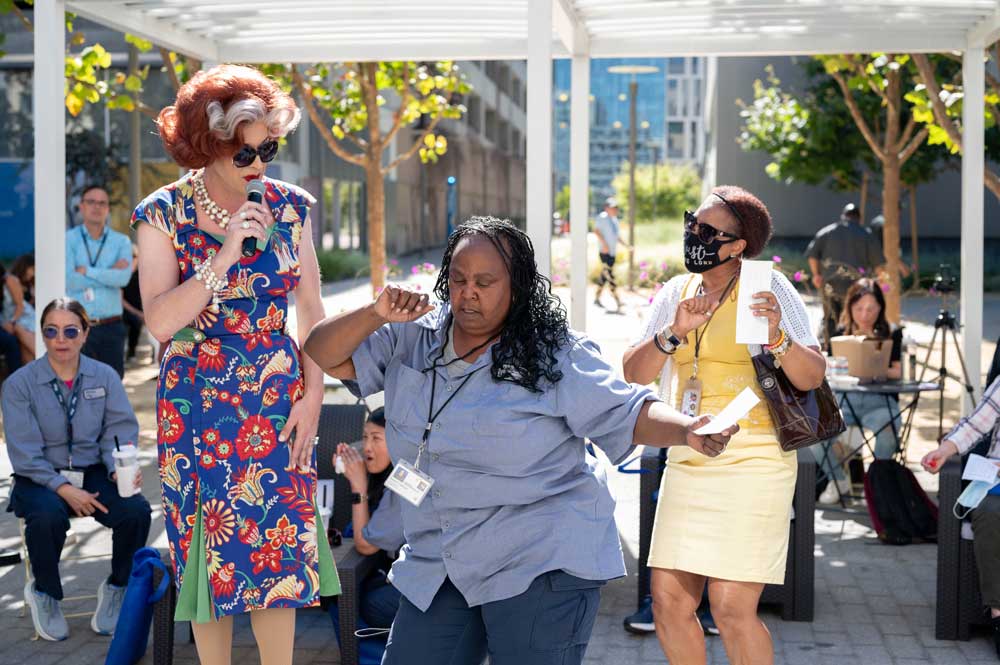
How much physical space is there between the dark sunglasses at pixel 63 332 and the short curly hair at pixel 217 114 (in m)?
2.29

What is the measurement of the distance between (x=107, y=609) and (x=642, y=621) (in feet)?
7.72

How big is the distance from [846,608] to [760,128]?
69.5 feet

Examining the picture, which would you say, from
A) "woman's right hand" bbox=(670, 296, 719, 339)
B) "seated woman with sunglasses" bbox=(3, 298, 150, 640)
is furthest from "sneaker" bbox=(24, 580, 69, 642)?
"woman's right hand" bbox=(670, 296, 719, 339)

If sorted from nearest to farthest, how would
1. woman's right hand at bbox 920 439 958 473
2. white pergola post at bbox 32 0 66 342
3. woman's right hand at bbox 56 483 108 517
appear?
woman's right hand at bbox 920 439 958 473, woman's right hand at bbox 56 483 108 517, white pergola post at bbox 32 0 66 342

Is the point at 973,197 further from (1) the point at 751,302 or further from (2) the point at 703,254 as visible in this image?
(1) the point at 751,302

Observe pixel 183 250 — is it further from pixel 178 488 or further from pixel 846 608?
pixel 846 608

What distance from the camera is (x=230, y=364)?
370 centimetres

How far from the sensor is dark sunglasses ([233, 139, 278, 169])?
3.65 m

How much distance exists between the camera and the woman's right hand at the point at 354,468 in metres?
5.27

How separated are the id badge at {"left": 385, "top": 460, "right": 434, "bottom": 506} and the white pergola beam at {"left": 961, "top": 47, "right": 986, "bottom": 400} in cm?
592

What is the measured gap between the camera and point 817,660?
532 centimetres

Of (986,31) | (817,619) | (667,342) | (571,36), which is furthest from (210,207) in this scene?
(986,31)

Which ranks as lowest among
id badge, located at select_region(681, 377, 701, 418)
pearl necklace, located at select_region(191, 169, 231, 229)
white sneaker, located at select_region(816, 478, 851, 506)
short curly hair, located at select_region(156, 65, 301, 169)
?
white sneaker, located at select_region(816, 478, 851, 506)

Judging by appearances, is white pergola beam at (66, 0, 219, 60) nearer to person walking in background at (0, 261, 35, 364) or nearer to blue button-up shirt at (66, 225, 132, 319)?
blue button-up shirt at (66, 225, 132, 319)
